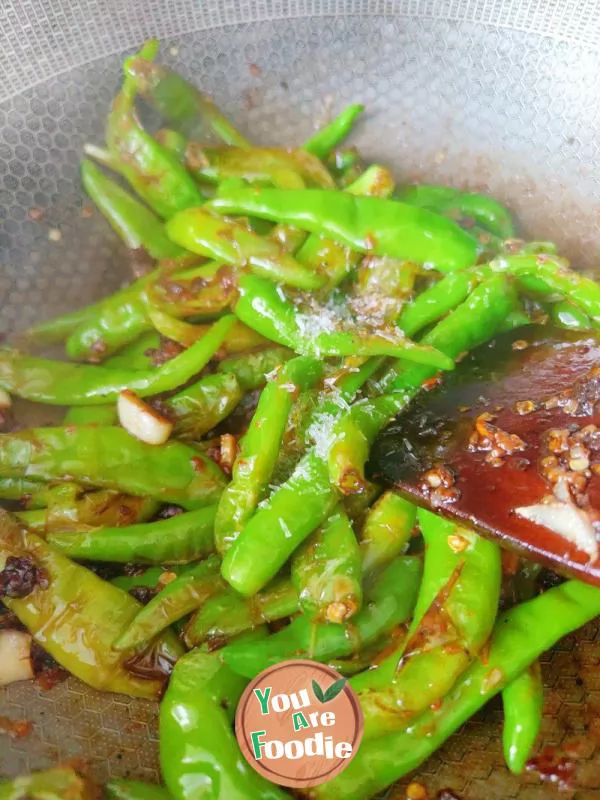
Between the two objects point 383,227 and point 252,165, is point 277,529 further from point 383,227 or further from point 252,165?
point 252,165

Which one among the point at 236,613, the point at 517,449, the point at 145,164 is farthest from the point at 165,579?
the point at 145,164

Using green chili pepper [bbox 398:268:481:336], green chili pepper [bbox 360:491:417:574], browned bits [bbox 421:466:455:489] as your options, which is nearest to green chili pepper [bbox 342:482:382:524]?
green chili pepper [bbox 360:491:417:574]

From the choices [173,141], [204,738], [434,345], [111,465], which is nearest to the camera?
[204,738]

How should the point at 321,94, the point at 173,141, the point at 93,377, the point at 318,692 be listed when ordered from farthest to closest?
the point at 321,94, the point at 173,141, the point at 93,377, the point at 318,692

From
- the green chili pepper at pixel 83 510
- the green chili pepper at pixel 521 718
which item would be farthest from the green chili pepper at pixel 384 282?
the green chili pepper at pixel 521 718

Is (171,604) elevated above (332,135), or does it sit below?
below

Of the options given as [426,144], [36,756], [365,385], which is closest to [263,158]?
[426,144]

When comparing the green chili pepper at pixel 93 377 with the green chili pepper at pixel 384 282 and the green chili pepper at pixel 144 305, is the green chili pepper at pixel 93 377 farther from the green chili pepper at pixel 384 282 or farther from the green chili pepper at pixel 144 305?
the green chili pepper at pixel 384 282
